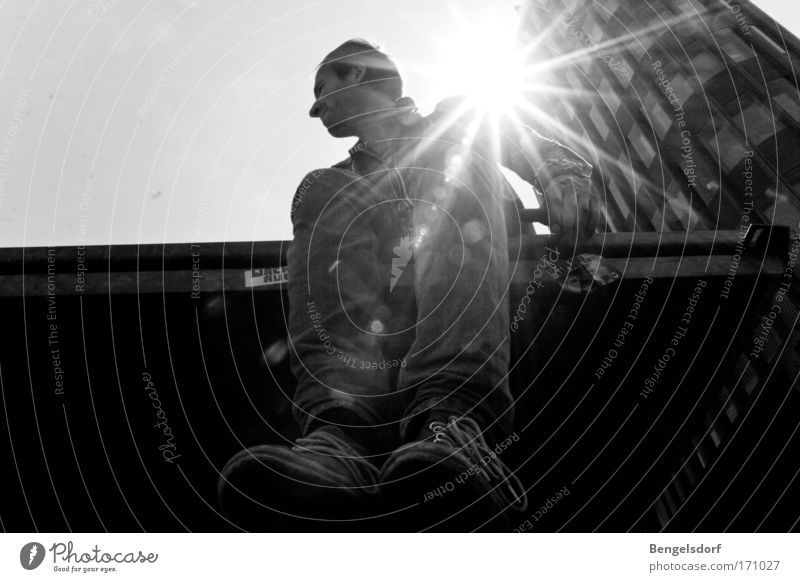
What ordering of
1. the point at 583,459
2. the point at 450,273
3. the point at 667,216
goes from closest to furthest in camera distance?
the point at 450,273
the point at 583,459
the point at 667,216

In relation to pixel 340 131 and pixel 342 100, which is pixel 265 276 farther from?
pixel 342 100

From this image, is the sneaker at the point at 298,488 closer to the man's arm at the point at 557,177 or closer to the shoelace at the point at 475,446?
the shoelace at the point at 475,446

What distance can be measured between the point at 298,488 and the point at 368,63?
3.75 m

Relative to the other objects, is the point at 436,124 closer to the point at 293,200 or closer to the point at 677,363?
the point at 293,200

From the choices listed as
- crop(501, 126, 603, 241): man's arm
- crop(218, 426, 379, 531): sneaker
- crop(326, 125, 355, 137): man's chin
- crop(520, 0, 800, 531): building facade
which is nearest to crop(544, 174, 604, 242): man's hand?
crop(501, 126, 603, 241): man's arm

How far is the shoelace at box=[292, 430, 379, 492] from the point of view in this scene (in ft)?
11.7

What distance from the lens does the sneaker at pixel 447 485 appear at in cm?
330

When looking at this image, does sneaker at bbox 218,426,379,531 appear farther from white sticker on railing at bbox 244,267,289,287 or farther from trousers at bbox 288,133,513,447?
white sticker on railing at bbox 244,267,289,287

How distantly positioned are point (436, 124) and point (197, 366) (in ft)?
8.19

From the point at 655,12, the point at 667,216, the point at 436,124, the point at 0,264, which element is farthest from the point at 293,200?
the point at 655,12

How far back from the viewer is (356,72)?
597 cm

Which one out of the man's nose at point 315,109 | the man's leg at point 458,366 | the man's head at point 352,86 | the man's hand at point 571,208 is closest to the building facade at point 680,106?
the man's hand at point 571,208

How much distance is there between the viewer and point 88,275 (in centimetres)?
525

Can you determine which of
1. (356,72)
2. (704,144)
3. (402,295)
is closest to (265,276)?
(402,295)
